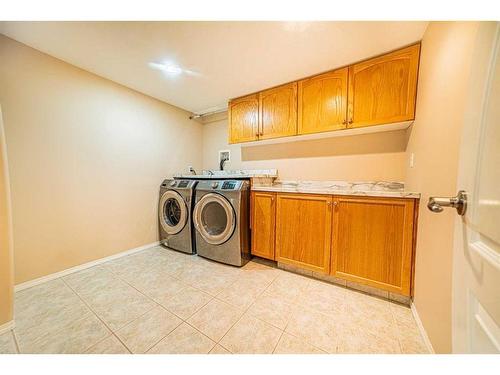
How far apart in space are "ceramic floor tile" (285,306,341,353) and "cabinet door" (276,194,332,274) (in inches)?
16.8

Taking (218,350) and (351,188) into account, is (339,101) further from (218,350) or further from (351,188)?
(218,350)

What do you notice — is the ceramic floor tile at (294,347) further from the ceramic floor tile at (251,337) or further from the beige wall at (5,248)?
the beige wall at (5,248)

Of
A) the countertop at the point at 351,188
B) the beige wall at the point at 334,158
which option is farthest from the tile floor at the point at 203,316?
the beige wall at the point at 334,158

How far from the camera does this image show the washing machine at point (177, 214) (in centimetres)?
216

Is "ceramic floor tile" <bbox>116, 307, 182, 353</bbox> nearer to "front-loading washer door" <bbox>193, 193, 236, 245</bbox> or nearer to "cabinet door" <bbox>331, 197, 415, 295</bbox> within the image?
"front-loading washer door" <bbox>193, 193, 236, 245</bbox>

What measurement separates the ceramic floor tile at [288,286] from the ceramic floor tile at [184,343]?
629 mm

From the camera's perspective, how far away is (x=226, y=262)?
1913 mm

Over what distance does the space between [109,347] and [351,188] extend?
2.34 metres

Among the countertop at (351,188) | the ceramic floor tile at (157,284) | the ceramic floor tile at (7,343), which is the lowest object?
the ceramic floor tile at (157,284)

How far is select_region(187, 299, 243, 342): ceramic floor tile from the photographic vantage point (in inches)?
42.3

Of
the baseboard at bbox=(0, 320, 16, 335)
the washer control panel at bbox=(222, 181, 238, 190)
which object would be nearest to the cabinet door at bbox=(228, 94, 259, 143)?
the washer control panel at bbox=(222, 181, 238, 190)
